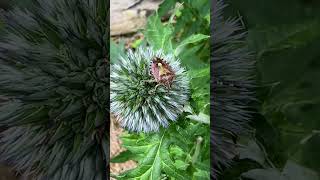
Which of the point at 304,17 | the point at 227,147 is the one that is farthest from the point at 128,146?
the point at 304,17

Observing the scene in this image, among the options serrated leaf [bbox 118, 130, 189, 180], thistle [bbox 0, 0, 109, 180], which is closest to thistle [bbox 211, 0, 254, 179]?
serrated leaf [bbox 118, 130, 189, 180]

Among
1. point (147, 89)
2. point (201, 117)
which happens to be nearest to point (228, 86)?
point (201, 117)

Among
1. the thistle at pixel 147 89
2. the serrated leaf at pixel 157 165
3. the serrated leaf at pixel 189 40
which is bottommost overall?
the serrated leaf at pixel 157 165

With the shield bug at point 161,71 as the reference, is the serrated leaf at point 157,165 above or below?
below

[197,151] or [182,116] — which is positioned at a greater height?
[182,116]

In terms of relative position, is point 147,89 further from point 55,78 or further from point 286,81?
point 286,81

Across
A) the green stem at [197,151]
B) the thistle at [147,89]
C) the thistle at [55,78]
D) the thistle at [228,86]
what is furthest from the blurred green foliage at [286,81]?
the thistle at [55,78]

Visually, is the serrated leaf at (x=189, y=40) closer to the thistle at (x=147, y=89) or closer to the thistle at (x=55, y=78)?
the thistle at (x=147, y=89)

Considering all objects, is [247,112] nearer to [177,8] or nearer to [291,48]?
[291,48]
